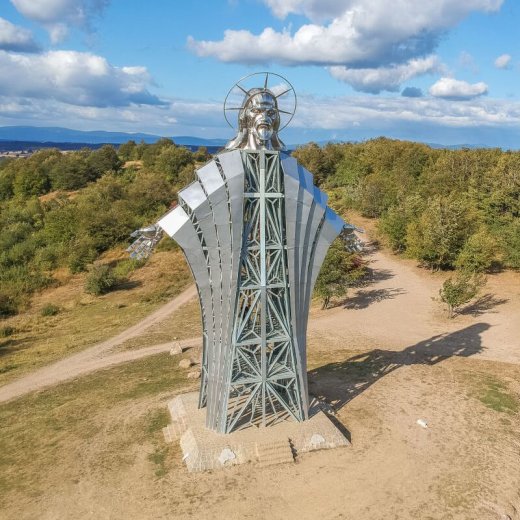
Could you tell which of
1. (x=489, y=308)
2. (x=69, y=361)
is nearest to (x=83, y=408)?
(x=69, y=361)

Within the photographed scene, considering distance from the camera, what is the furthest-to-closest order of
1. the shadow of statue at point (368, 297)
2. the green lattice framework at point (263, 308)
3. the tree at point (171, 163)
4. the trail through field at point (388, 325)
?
the tree at point (171, 163) → the shadow of statue at point (368, 297) → the trail through field at point (388, 325) → the green lattice framework at point (263, 308)

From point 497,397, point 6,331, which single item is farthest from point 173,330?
point 497,397

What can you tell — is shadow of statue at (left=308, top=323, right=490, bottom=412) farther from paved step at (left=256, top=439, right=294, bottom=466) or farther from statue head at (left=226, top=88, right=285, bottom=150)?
statue head at (left=226, top=88, right=285, bottom=150)

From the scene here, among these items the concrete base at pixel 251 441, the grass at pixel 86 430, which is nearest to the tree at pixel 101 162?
the grass at pixel 86 430

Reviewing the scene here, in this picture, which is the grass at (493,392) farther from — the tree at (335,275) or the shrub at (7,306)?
the shrub at (7,306)

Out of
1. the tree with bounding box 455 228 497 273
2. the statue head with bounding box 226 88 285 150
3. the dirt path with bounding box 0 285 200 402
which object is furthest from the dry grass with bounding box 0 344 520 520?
the tree with bounding box 455 228 497 273

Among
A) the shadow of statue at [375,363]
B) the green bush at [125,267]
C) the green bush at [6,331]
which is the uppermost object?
the shadow of statue at [375,363]

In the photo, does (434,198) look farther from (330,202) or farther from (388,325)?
(388,325)

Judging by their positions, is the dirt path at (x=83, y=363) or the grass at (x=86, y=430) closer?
the grass at (x=86, y=430)
